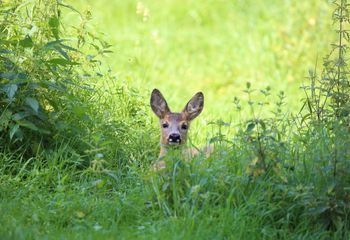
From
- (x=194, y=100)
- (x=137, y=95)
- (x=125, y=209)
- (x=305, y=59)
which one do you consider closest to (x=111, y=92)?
(x=137, y=95)

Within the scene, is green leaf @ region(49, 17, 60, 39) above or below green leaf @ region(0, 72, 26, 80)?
above

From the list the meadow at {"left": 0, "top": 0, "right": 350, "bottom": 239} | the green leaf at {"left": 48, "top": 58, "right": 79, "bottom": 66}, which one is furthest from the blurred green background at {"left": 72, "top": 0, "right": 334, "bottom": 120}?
the green leaf at {"left": 48, "top": 58, "right": 79, "bottom": 66}

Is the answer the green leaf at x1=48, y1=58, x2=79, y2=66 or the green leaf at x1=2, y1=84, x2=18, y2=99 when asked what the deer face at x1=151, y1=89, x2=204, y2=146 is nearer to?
the green leaf at x1=48, y1=58, x2=79, y2=66

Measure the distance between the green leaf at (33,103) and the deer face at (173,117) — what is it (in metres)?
1.22

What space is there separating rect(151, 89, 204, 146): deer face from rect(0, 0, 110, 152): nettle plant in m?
0.68

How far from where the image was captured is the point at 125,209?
5641 mm

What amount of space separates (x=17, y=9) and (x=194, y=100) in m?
1.72

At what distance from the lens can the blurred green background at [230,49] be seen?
10594mm

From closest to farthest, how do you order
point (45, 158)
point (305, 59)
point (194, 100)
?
1. point (45, 158)
2. point (194, 100)
3. point (305, 59)

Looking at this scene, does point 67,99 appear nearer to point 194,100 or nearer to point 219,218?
point 194,100

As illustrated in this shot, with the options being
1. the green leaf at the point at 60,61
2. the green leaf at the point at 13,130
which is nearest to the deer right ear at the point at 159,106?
the green leaf at the point at 60,61

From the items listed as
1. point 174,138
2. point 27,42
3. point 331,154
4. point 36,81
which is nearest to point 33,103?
point 36,81

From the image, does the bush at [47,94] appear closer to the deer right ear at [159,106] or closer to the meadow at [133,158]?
the meadow at [133,158]

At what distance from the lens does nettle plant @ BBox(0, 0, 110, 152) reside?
6.40m
